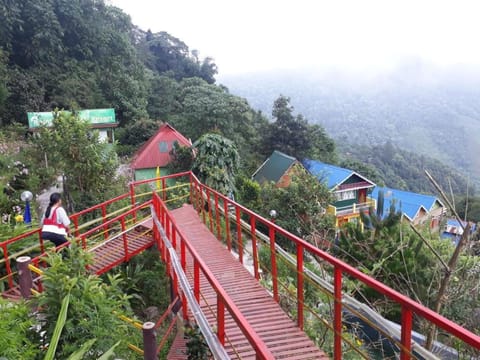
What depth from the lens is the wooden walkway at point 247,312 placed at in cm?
373

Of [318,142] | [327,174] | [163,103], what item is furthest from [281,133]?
[163,103]

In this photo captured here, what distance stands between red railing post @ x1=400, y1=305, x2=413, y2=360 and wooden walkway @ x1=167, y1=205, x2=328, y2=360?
111 centimetres

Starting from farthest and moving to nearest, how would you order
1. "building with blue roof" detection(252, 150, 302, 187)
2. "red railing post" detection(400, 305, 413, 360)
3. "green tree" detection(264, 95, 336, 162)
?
"green tree" detection(264, 95, 336, 162) → "building with blue roof" detection(252, 150, 302, 187) → "red railing post" detection(400, 305, 413, 360)

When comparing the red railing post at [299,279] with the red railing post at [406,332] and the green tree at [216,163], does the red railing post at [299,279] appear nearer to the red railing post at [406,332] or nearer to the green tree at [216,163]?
the red railing post at [406,332]

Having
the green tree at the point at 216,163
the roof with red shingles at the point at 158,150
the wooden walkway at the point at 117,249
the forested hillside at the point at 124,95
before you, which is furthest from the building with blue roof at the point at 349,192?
the wooden walkway at the point at 117,249

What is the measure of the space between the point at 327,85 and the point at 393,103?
20.9 metres

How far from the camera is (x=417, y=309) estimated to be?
2467 millimetres

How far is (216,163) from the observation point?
Answer: 17000mm

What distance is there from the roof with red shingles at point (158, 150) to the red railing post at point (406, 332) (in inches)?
795

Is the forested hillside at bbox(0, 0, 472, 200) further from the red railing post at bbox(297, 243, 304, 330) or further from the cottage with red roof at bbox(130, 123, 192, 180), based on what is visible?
the red railing post at bbox(297, 243, 304, 330)

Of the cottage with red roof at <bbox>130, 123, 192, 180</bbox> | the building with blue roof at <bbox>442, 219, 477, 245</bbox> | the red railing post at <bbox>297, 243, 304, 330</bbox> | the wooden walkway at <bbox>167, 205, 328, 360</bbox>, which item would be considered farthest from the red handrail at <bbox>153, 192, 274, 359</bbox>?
the cottage with red roof at <bbox>130, 123, 192, 180</bbox>

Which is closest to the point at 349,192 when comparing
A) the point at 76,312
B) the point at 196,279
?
the point at 196,279

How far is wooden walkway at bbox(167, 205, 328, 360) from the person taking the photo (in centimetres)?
373

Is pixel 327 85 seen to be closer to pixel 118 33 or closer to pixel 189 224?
pixel 118 33
